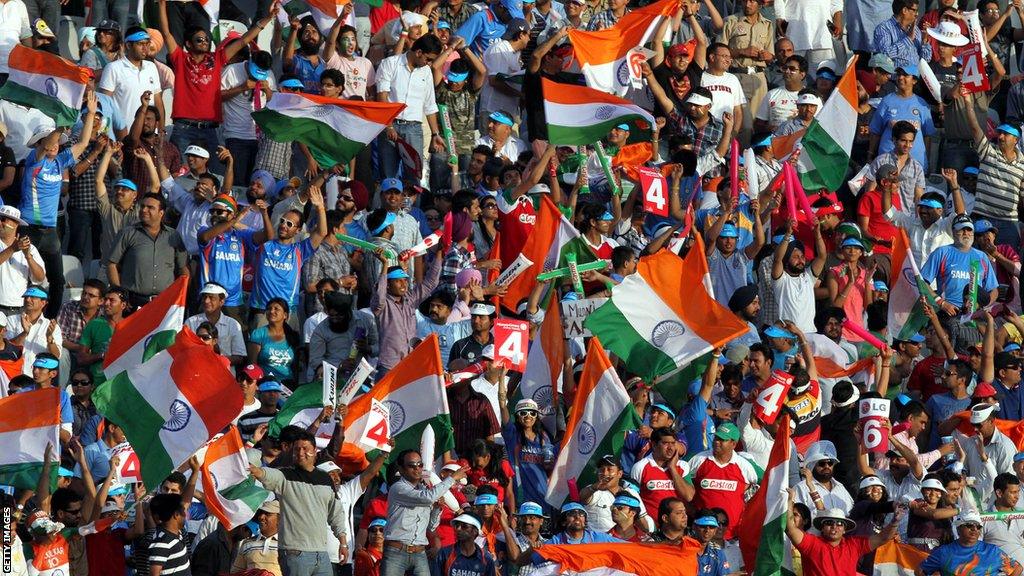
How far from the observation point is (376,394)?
18.4 m

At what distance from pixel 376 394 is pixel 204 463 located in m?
1.54

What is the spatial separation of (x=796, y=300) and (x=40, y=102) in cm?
623

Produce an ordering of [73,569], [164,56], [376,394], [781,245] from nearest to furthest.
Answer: [73,569] → [376,394] → [781,245] → [164,56]

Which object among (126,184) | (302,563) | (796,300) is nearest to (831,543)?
(796,300)

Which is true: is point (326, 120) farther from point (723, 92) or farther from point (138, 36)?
point (723, 92)

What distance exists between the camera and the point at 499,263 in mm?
20484

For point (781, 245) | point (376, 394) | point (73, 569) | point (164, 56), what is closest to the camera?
point (73, 569)

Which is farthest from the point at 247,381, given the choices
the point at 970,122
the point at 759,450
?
the point at 970,122

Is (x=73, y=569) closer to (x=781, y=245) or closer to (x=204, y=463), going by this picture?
(x=204, y=463)

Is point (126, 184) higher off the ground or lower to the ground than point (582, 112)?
lower

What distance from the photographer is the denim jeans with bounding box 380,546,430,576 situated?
57.1 ft

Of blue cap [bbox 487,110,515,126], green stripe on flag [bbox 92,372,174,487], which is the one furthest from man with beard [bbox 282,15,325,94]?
green stripe on flag [bbox 92,372,174,487]

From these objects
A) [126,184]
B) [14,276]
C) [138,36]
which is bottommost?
[14,276]

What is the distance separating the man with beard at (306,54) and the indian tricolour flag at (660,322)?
4.11 m
